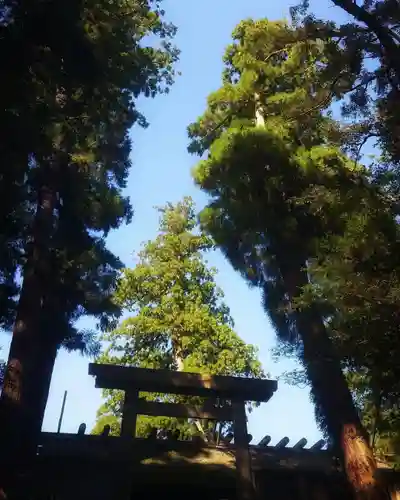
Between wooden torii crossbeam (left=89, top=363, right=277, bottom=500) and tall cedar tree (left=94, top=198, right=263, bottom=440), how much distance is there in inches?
201

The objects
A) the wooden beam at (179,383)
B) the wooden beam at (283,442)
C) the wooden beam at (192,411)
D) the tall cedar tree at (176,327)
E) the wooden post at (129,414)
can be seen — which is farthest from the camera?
the tall cedar tree at (176,327)

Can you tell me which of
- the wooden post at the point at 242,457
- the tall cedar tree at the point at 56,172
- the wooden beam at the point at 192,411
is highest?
the tall cedar tree at the point at 56,172

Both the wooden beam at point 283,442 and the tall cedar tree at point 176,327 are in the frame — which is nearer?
the wooden beam at point 283,442

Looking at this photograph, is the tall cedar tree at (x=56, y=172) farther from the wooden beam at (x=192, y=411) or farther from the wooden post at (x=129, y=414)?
the wooden beam at (x=192, y=411)

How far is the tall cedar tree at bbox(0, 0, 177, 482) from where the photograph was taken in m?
6.87

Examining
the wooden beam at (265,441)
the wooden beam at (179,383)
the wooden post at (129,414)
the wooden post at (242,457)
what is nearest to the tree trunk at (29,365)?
the wooden beam at (179,383)

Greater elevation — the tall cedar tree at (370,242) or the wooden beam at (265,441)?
the tall cedar tree at (370,242)

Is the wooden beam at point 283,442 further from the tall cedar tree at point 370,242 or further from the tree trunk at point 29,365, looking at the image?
the tree trunk at point 29,365

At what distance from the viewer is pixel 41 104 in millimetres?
7160

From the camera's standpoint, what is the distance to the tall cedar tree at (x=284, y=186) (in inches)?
320

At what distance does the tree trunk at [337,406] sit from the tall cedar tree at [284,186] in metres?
0.02

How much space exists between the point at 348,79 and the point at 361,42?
2.24 ft

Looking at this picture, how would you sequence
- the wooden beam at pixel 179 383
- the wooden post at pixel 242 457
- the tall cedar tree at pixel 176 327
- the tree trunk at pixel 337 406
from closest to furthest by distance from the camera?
the tree trunk at pixel 337 406
the wooden post at pixel 242 457
the wooden beam at pixel 179 383
the tall cedar tree at pixel 176 327

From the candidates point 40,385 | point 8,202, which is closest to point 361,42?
point 8,202
